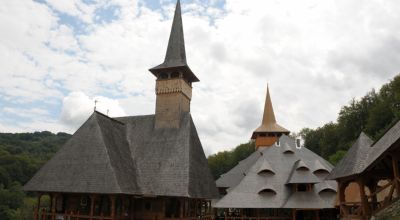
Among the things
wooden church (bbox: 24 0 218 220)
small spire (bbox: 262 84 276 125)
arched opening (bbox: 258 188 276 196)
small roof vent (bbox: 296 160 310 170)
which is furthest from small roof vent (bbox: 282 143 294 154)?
small spire (bbox: 262 84 276 125)

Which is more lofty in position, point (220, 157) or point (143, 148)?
point (220, 157)

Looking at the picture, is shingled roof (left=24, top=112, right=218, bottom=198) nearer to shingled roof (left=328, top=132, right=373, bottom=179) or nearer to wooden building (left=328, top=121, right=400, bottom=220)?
shingled roof (left=328, top=132, right=373, bottom=179)

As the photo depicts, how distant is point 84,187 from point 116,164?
2.38 meters

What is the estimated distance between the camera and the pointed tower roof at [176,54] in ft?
90.5

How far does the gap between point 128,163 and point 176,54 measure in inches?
398

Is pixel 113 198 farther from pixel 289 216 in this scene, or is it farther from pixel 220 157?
pixel 220 157

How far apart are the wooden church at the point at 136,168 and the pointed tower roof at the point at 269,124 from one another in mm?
13985

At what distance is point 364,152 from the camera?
14.3 m

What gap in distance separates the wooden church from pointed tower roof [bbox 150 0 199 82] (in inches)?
4.5

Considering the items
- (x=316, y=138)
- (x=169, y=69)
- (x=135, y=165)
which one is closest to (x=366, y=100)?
(x=316, y=138)

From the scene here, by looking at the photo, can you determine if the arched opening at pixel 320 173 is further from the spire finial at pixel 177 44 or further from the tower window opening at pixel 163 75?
the tower window opening at pixel 163 75

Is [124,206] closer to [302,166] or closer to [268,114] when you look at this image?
[302,166]

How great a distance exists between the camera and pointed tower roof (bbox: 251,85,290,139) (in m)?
38.8

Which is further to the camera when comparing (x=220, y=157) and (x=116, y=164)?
(x=220, y=157)
